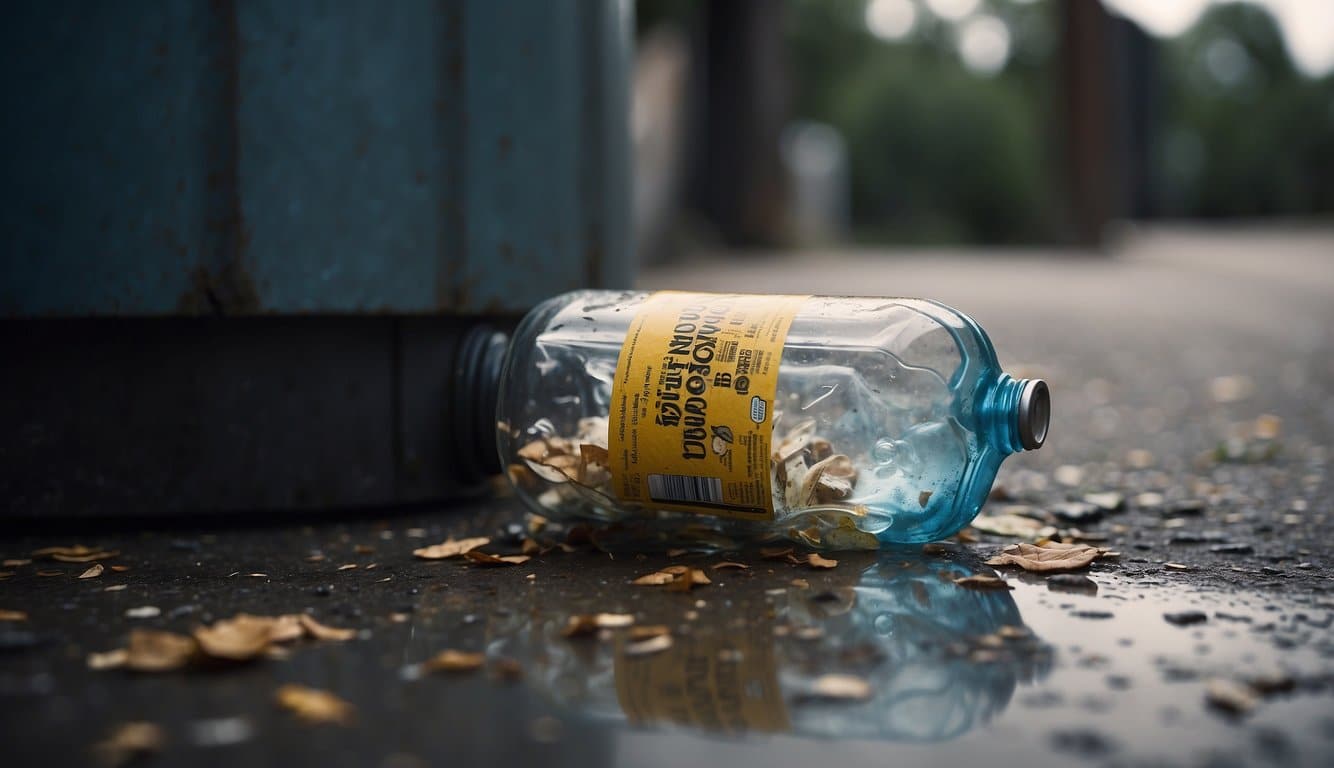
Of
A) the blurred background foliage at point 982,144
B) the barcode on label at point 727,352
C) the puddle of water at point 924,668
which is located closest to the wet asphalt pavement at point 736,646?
the puddle of water at point 924,668

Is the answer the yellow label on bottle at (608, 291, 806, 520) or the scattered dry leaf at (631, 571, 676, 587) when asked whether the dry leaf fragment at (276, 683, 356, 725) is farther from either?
the yellow label on bottle at (608, 291, 806, 520)

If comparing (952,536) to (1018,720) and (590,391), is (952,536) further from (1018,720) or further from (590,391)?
(1018,720)

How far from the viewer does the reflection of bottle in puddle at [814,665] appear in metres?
1.17

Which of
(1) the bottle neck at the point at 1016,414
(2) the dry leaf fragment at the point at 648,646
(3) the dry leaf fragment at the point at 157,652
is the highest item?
(1) the bottle neck at the point at 1016,414

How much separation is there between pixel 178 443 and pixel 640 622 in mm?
989

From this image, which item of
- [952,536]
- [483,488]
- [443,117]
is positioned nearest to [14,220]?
[443,117]

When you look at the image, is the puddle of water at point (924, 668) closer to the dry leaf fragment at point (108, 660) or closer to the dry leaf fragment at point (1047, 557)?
the dry leaf fragment at point (1047, 557)

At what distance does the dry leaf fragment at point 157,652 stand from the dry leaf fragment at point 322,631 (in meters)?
0.13

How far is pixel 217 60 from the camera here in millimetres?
1938

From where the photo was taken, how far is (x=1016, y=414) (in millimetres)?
1663

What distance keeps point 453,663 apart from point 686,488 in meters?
0.53

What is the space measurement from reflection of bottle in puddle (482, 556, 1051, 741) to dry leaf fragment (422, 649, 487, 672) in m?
0.06

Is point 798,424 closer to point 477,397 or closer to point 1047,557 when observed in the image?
point 1047,557

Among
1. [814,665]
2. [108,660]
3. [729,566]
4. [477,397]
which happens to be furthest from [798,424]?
[108,660]
